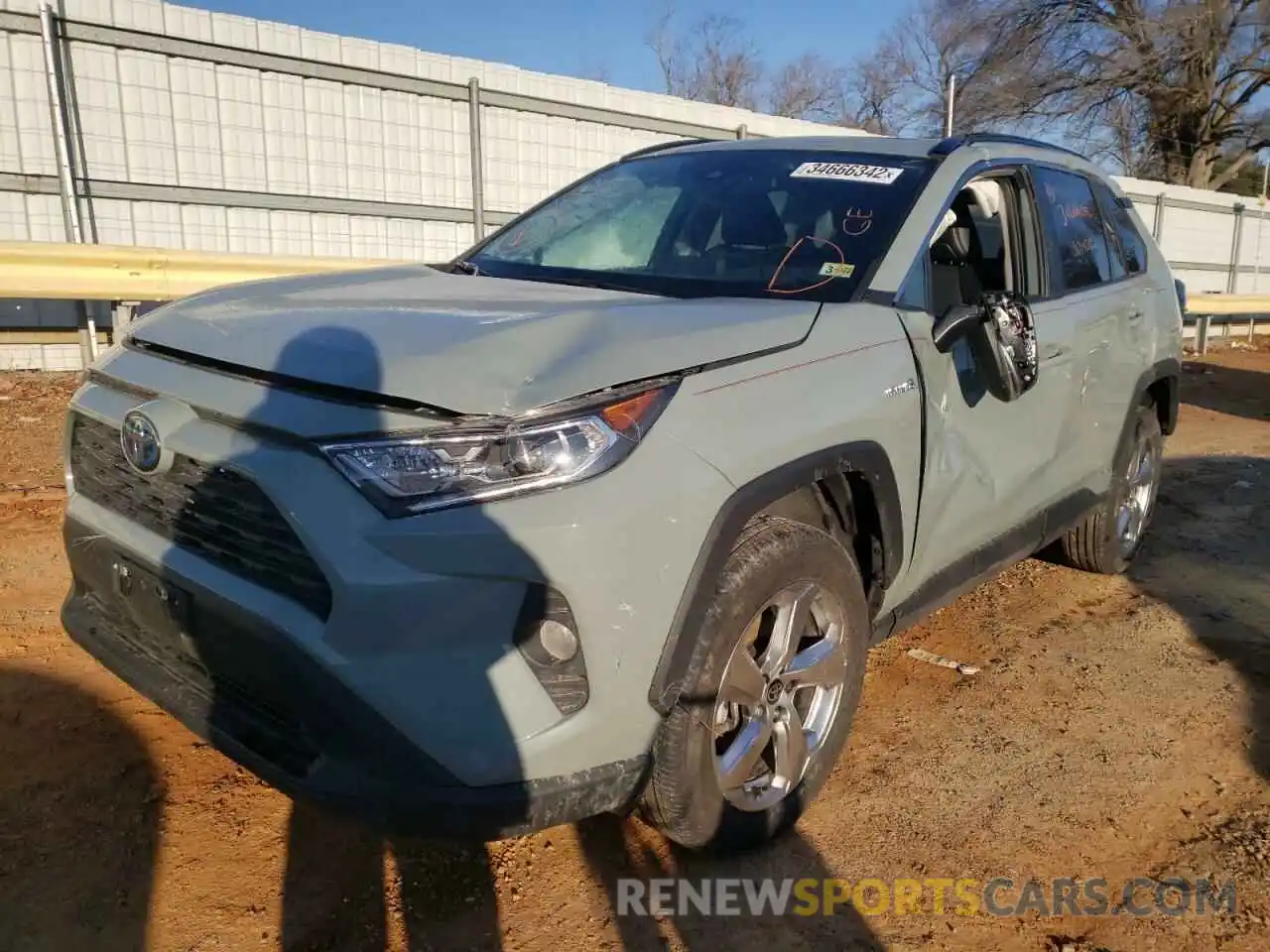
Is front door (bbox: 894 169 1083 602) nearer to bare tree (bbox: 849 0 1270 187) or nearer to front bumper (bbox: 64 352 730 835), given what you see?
front bumper (bbox: 64 352 730 835)

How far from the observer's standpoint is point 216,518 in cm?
218

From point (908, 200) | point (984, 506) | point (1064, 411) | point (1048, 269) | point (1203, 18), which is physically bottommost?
point (984, 506)

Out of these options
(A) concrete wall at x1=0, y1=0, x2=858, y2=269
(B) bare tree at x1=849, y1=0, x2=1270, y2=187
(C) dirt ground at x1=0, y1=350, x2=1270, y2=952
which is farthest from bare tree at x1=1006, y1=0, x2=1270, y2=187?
(C) dirt ground at x1=0, y1=350, x2=1270, y2=952

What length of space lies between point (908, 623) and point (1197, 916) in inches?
41.6

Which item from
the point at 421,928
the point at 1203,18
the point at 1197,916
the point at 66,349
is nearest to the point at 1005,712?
the point at 1197,916

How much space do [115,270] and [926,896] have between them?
6222mm

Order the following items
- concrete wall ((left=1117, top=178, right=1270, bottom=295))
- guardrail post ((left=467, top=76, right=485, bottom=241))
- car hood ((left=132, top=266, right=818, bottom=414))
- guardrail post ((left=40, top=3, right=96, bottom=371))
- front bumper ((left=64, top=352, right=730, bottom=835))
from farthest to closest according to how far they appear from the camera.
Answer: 1. concrete wall ((left=1117, top=178, right=1270, bottom=295))
2. guardrail post ((left=467, top=76, right=485, bottom=241))
3. guardrail post ((left=40, top=3, right=96, bottom=371))
4. car hood ((left=132, top=266, right=818, bottom=414))
5. front bumper ((left=64, top=352, right=730, bottom=835))

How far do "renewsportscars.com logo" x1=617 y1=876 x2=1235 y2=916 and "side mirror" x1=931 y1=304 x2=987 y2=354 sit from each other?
1.50 m

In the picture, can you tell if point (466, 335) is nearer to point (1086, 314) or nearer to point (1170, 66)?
point (1086, 314)

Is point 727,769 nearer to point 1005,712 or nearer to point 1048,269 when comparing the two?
point 1005,712

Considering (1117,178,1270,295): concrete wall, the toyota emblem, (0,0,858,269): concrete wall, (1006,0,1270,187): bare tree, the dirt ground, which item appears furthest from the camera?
(1006,0,1270,187): bare tree

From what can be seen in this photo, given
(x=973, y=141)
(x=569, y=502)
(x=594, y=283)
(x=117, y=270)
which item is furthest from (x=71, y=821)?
(x=117, y=270)

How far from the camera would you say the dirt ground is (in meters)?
2.38

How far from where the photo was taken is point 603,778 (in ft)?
6.91
